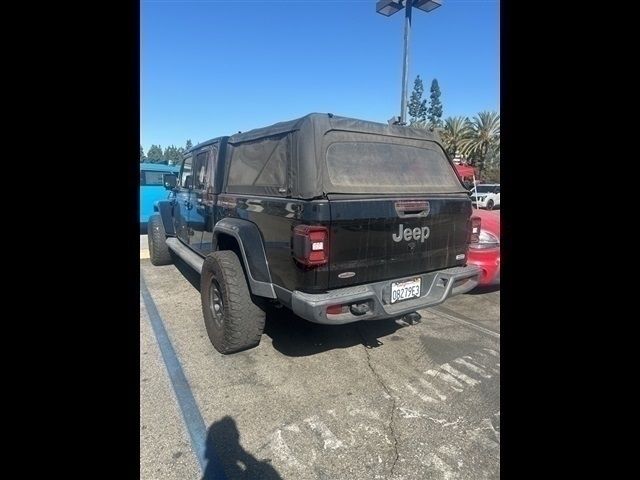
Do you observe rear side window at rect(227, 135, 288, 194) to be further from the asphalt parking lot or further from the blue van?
the blue van

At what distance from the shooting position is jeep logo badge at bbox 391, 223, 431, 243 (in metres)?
3.38

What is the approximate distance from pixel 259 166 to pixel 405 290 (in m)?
1.81

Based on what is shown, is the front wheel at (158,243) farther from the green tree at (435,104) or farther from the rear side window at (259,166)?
the green tree at (435,104)

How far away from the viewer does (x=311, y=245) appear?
2875 millimetres

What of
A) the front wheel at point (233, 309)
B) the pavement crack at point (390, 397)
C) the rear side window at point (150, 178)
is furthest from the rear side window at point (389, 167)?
the rear side window at point (150, 178)

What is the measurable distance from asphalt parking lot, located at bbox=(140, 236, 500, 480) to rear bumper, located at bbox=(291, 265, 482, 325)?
604mm

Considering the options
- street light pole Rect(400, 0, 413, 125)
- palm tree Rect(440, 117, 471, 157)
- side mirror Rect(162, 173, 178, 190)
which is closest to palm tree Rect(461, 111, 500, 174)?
palm tree Rect(440, 117, 471, 157)
